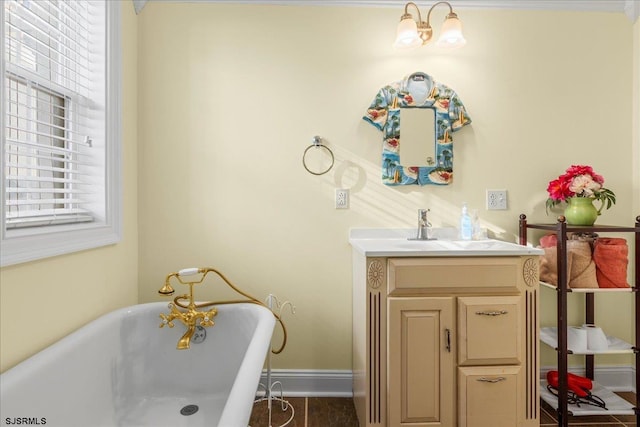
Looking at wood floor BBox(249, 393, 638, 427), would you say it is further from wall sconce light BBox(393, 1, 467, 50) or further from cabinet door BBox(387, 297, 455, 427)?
wall sconce light BBox(393, 1, 467, 50)

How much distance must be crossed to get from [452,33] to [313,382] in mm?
2129

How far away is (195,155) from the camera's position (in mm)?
2121

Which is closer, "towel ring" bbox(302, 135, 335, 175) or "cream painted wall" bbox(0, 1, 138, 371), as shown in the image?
"cream painted wall" bbox(0, 1, 138, 371)

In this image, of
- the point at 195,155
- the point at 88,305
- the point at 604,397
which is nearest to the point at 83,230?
the point at 88,305

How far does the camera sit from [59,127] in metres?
1.48

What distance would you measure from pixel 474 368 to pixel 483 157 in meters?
1.21

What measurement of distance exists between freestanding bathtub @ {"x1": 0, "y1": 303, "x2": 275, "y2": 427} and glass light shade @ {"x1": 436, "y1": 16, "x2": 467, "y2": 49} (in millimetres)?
1742

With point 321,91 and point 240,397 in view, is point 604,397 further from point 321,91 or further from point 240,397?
point 321,91

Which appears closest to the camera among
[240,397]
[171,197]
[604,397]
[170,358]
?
[240,397]

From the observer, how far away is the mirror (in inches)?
84.2

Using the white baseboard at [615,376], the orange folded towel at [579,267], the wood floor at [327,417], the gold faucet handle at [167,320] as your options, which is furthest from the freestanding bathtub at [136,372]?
the white baseboard at [615,376]

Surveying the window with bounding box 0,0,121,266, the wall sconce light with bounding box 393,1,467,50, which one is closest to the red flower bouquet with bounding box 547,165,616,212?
the wall sconce light with bounding box 393,1,467,50

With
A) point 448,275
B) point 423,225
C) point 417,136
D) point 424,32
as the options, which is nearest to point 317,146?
point 417,136

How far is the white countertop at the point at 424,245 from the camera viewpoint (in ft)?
5.31
